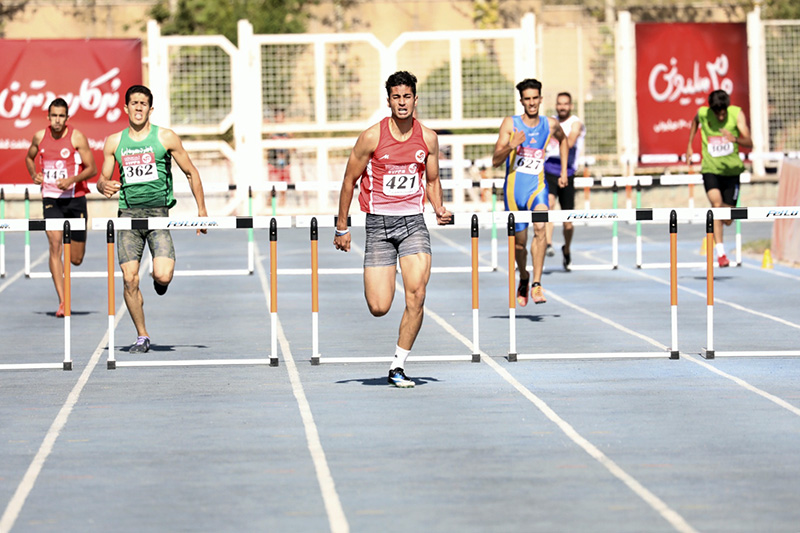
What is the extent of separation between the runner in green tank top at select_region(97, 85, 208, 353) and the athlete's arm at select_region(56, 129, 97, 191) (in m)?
2.58

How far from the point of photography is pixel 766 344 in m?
13.1

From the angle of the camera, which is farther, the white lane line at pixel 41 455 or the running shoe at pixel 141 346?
the running shoe at pixel 141 346

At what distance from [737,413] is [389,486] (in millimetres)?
2873

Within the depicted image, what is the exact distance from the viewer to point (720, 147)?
19422 millimetres

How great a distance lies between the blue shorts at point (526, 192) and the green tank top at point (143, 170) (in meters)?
4.02

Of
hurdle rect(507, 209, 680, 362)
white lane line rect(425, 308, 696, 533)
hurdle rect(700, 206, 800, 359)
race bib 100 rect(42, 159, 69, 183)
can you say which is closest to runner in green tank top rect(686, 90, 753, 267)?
hurdle rect(700, 206, 800, 359)

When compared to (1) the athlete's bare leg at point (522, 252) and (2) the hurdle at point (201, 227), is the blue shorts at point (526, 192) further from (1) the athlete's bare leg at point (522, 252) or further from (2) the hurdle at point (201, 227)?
(2) the hurdle at point (201, 227)

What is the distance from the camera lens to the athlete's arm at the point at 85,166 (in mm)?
15484

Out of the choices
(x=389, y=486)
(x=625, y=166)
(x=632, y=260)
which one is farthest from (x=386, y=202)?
(x=625, y=166)

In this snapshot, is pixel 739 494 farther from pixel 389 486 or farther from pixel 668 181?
pixel 668 181

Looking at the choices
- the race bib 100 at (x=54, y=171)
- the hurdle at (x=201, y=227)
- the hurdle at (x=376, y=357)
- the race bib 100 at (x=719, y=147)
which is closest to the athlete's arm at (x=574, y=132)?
the race bib 100 at (x=719, y=147)

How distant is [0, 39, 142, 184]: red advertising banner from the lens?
32.1m

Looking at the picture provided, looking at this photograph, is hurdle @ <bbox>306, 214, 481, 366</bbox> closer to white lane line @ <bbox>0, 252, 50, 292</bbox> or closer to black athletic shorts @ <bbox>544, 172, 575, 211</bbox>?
black athletic shorts @ <bbox>544, 172, 575, 211</bbox>

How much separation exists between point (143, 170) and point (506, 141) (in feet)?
12.5
